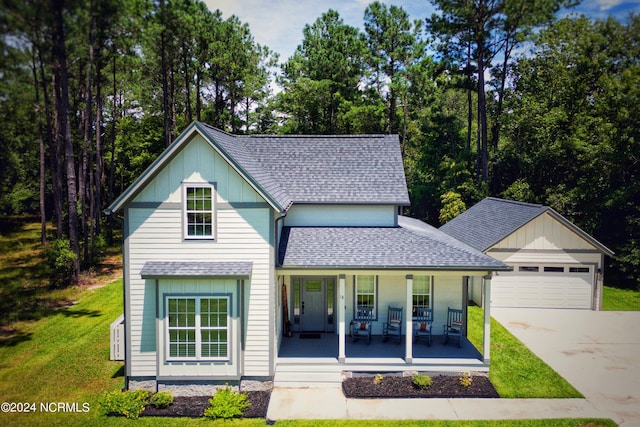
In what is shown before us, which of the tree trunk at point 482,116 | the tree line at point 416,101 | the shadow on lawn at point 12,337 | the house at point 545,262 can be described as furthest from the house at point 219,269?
the tree trunk at point 482,116

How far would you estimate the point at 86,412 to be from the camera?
414 inches

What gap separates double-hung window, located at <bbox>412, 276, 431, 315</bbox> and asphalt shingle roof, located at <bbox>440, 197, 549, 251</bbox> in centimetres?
544

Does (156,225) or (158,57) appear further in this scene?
(158,57)

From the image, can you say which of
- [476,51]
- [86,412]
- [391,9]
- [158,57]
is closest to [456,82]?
[476,51]

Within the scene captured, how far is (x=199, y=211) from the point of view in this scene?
38.1 feet

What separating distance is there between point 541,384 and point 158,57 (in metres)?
31.9

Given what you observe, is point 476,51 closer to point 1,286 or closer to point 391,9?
point 391,9

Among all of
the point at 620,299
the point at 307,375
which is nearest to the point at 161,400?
the point at 307,375

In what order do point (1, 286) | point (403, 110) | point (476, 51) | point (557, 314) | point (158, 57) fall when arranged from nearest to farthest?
point (1, 286)
point (557, 314)
point (158, 57)
point (476, 51)
point (403, 110)

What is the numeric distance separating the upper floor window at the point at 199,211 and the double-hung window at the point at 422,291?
7.46 meters

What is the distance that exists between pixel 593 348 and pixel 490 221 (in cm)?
815

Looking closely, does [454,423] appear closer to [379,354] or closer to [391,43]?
[379,354]

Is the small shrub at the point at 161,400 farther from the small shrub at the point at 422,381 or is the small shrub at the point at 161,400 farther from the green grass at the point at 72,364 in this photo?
the small shrub at the point at 422,381

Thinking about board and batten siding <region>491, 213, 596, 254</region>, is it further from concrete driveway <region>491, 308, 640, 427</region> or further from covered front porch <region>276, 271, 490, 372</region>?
covered front porch <region>276, 271, 490, 372</region>
